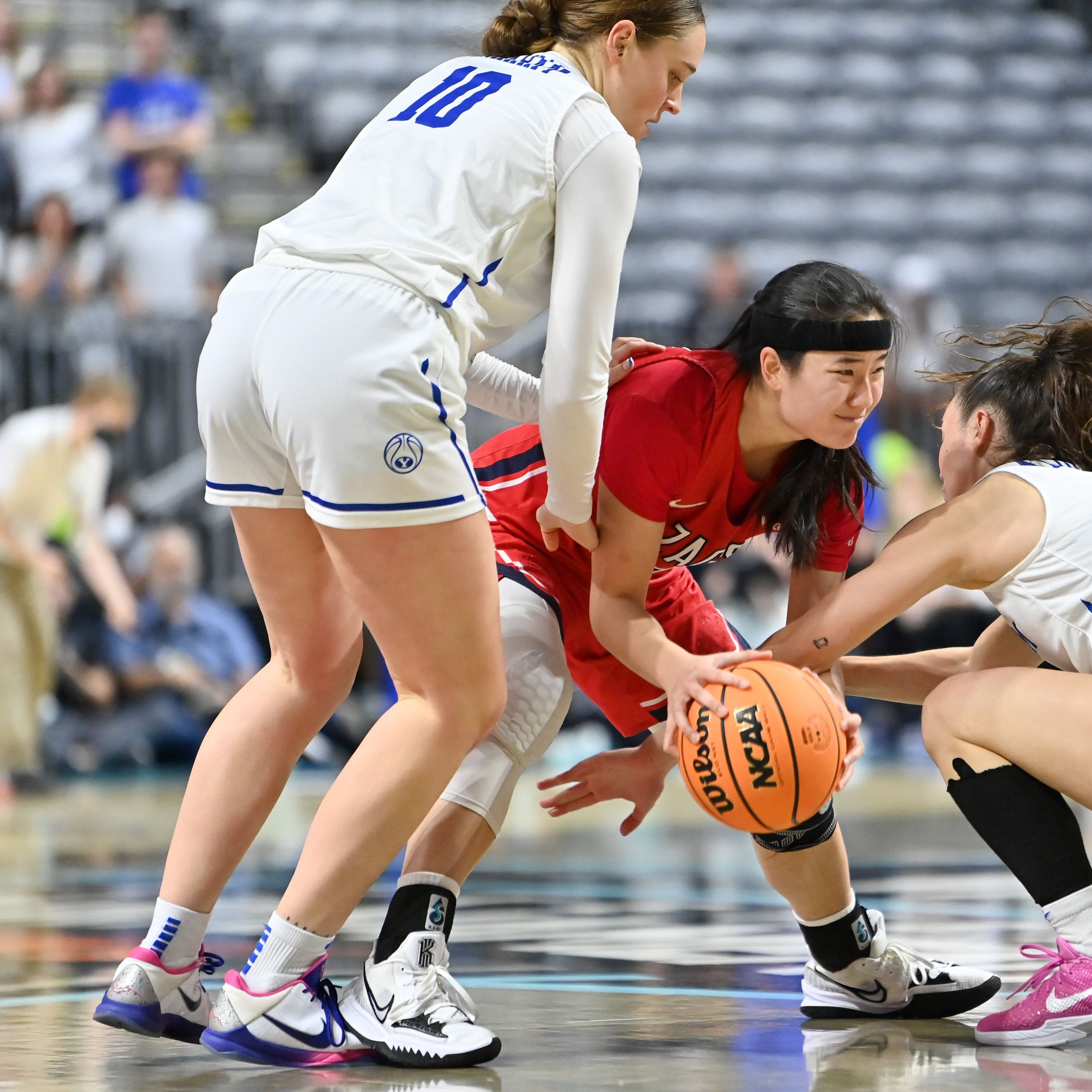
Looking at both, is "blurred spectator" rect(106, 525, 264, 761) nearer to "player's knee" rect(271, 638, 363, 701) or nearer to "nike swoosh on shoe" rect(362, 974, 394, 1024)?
"player's knee" rect(271, 638, 363, 701)

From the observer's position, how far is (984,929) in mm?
4156

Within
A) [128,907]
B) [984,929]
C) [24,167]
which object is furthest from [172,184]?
[984,929]

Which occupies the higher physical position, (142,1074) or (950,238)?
(142,1074)

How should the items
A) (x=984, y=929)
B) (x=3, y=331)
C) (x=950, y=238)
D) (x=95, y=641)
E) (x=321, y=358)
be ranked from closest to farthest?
(x=321, y=358) < (x=984, y=929) < (x=95, y=641) < (x=3, y=331) < (x=950, y=238)

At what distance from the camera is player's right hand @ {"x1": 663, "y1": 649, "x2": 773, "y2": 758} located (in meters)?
2.84

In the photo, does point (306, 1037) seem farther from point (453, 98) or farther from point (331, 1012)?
point (453, 98)

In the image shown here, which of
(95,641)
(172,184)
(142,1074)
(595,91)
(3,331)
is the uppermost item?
(595,91)

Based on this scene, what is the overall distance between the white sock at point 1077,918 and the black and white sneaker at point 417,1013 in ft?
3.11

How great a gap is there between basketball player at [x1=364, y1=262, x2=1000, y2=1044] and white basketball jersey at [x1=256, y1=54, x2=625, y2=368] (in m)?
0.50


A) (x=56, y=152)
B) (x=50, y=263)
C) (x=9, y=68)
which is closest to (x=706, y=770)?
(x=50, y=263)

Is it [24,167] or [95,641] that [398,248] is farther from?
[24,167]

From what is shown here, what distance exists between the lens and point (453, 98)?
110 inches

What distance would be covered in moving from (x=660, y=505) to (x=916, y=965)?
99 centimetres

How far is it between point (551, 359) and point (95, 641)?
6889 mm
